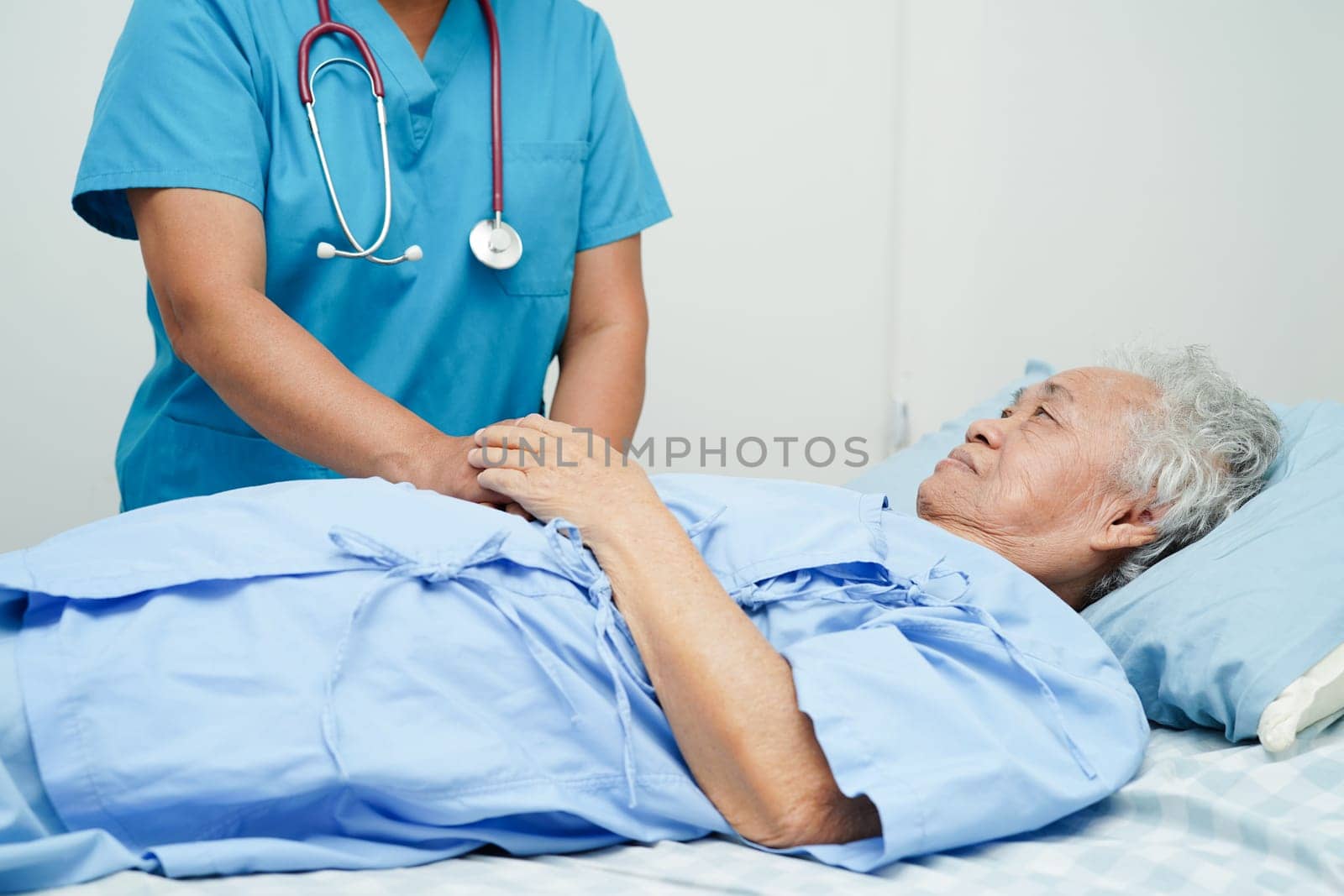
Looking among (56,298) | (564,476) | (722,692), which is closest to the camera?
(722,692)

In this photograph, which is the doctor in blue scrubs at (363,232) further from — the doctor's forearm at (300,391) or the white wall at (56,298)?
the white wall at (56,298)

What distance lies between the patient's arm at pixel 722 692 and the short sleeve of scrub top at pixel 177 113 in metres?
0.61

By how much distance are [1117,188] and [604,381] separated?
4.36 feet

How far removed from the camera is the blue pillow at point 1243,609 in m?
1.20

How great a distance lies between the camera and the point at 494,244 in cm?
151

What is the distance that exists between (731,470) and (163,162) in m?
1.48

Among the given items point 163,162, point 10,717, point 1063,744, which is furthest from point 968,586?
point 163,162

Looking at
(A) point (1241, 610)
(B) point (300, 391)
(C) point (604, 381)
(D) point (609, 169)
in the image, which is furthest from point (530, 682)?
(D) point (609, 169)

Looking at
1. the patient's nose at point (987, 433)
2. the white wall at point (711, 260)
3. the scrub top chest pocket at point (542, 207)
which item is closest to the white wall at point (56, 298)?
the white wall at point (711, 260)

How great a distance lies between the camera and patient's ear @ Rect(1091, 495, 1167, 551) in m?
1.41

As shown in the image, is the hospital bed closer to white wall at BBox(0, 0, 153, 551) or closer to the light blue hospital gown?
the light blue hospital gown

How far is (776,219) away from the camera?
2.48m

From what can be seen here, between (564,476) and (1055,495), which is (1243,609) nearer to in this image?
(1055,495)

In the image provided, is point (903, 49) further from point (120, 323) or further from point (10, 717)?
point (10, 717)
